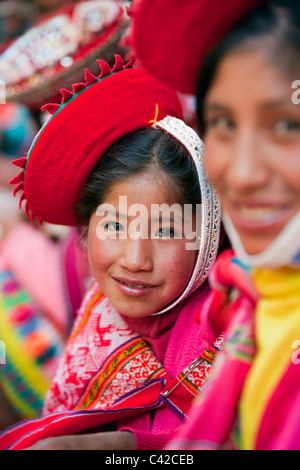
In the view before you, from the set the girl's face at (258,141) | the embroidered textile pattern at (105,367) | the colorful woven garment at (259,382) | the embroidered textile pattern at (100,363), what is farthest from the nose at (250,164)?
the embroidered textile pattern at (100,363)

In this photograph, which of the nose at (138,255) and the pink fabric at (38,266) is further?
the pink fabric at (38,266)

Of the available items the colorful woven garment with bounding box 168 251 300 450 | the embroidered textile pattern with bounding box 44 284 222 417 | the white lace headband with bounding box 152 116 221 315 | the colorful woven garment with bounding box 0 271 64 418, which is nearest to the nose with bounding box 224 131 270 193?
the colorful woven garment with bounding box 168 251 300 450

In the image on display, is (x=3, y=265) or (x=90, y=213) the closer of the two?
(x=90, y=213)

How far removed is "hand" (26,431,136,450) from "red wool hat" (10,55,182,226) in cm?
61

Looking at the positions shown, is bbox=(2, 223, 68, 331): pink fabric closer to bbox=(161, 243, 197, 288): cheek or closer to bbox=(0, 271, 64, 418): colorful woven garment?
bbox=(0, 271, 64, 418): colorful woven garment

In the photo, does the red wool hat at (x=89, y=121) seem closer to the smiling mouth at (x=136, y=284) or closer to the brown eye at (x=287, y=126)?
the smiling mouth at (x=136, y=284)

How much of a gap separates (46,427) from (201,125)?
0.79 meters

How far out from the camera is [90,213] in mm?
1424

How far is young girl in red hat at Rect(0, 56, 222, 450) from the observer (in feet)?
4.08

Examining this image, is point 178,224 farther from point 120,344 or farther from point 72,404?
point 72,404

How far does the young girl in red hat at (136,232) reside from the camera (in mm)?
1244

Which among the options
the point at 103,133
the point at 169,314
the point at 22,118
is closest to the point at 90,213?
the point at 103,133

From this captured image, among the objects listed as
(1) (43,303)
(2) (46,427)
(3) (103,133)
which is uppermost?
(3) (103,133)

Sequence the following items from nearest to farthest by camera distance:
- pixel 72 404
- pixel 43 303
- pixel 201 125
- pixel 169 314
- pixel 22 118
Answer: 1. pixel 201 125
2. pixel 169 314
3. pixel 72 404
4. pixel 43 303
5. pixel 22 118
